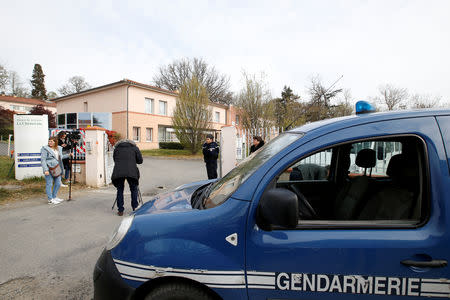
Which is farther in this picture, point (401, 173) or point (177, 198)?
point (177, 198)

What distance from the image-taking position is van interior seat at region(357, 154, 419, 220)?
5.28 feet

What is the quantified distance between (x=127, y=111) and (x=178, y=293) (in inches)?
1058

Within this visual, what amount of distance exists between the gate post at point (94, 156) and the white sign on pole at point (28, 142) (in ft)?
6.76

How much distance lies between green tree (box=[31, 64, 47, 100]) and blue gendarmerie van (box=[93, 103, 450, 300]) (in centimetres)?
7992

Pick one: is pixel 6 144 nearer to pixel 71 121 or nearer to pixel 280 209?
pixel 71 121

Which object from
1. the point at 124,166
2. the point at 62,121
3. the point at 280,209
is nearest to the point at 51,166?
the point at 124,166

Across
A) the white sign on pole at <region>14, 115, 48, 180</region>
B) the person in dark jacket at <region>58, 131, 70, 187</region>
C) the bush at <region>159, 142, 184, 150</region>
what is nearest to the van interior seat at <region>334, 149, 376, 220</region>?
the person in dark jacket at <region>58, 131, 70, 187</region>

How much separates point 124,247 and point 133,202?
4245 millimetres

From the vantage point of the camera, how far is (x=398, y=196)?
1745 millimetres

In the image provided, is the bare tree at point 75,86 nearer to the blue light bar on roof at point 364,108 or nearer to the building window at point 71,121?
the building window at point 71,121

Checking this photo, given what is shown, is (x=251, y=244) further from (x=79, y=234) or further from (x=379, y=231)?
(x=79, y=234)

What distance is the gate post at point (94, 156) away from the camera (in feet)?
27.7

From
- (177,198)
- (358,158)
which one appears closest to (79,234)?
(177,198)

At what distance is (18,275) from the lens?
3113 mm
